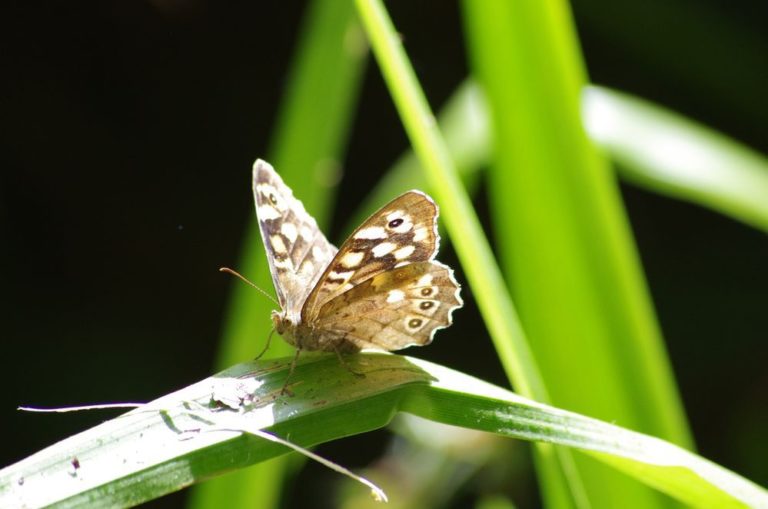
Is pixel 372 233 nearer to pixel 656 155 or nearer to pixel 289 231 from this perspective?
pixel 289 231

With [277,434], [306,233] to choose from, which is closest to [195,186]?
[306,233]

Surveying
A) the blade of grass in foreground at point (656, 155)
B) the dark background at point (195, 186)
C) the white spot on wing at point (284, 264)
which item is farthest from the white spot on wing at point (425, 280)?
the dark background at point (195, 186)

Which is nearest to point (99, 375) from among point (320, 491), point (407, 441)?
point (320, 491)

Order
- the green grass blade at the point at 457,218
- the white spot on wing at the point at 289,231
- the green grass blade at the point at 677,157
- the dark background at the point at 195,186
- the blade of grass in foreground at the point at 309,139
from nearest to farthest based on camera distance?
the green grass blade at the point at 457,218
the white spot on wing at the point at 289,231
the blade of grass in foreground at the point at 309,139
the green grass blade at the point at 677,157
the dark background at the point at 195,186

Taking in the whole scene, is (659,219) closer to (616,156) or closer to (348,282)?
(616,156)

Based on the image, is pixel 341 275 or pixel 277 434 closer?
pixel 277 434

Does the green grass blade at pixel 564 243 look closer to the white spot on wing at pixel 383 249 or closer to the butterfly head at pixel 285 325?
the white spot on wing at pixel 383 249
